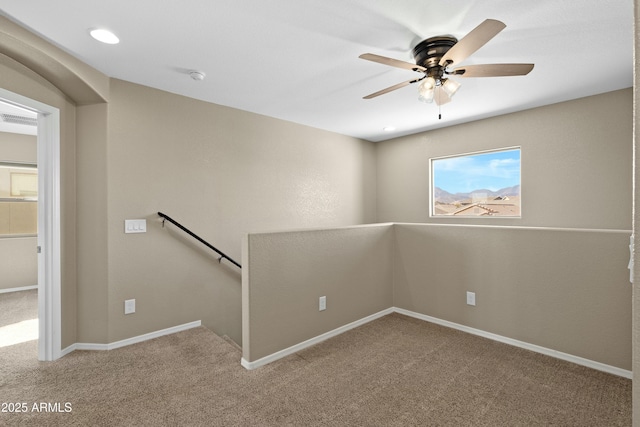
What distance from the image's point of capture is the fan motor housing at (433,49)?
208 centimetres

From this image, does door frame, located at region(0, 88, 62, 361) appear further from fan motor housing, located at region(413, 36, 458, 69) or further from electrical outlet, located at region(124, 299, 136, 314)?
fan motor housing, located at region(413, 36, 458, 69)

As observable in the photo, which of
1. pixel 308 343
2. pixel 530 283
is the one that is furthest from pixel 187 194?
pixel 530 283

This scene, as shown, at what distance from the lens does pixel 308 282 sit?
9.27 feet

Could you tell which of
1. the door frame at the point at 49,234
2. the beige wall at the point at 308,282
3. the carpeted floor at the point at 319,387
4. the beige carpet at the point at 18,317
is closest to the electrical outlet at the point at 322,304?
the beige wall at the point at 308,282

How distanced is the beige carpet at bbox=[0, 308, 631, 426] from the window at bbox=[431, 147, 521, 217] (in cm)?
194

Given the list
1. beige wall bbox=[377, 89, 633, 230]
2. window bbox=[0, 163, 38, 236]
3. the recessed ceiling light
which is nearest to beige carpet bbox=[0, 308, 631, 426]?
beige wall bbox=[377, 89, 633, 230]

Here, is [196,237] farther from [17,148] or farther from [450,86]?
[17,148]

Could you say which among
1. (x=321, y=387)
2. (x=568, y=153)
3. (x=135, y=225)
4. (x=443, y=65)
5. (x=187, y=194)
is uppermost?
(x=443, y=65)

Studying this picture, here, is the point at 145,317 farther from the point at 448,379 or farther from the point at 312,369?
the point at 448,379

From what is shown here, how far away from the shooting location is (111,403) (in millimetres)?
1955

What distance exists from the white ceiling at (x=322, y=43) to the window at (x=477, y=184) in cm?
90

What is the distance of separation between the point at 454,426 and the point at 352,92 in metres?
2.89

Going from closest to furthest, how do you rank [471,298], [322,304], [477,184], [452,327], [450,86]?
[450,86] < [322,304] < [471,298] < [452,327] < [477,184]

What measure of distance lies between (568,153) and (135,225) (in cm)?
464
